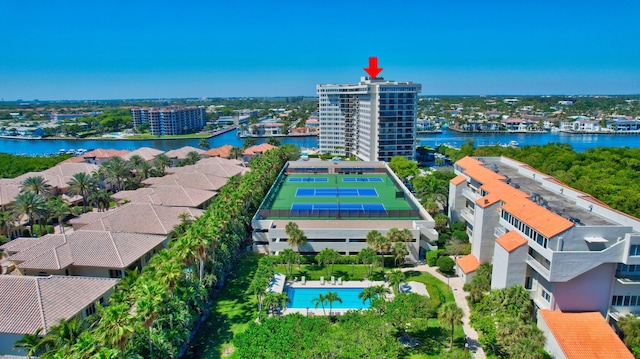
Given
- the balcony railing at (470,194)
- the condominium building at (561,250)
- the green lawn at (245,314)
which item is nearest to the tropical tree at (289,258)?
the green lawn at (245,314)

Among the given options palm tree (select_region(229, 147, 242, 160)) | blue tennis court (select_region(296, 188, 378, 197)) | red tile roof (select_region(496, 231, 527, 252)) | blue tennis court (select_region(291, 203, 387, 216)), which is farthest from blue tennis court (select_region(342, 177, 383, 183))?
palm tree (select_region(229, 147, 242, 160))

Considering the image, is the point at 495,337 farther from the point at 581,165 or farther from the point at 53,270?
the point at 581,165

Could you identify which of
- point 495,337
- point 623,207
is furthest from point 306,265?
point 623,207

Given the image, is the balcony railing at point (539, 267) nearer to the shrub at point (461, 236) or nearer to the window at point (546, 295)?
the window at point (546, 295)

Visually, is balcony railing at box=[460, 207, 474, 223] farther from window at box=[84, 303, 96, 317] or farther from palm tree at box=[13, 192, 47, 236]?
palm tree at box=[13, 192, 47, 236]

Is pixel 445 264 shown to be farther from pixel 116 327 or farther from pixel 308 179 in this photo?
pixel 308 179

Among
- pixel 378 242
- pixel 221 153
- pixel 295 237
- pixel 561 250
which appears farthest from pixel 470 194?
pixel 221 153
